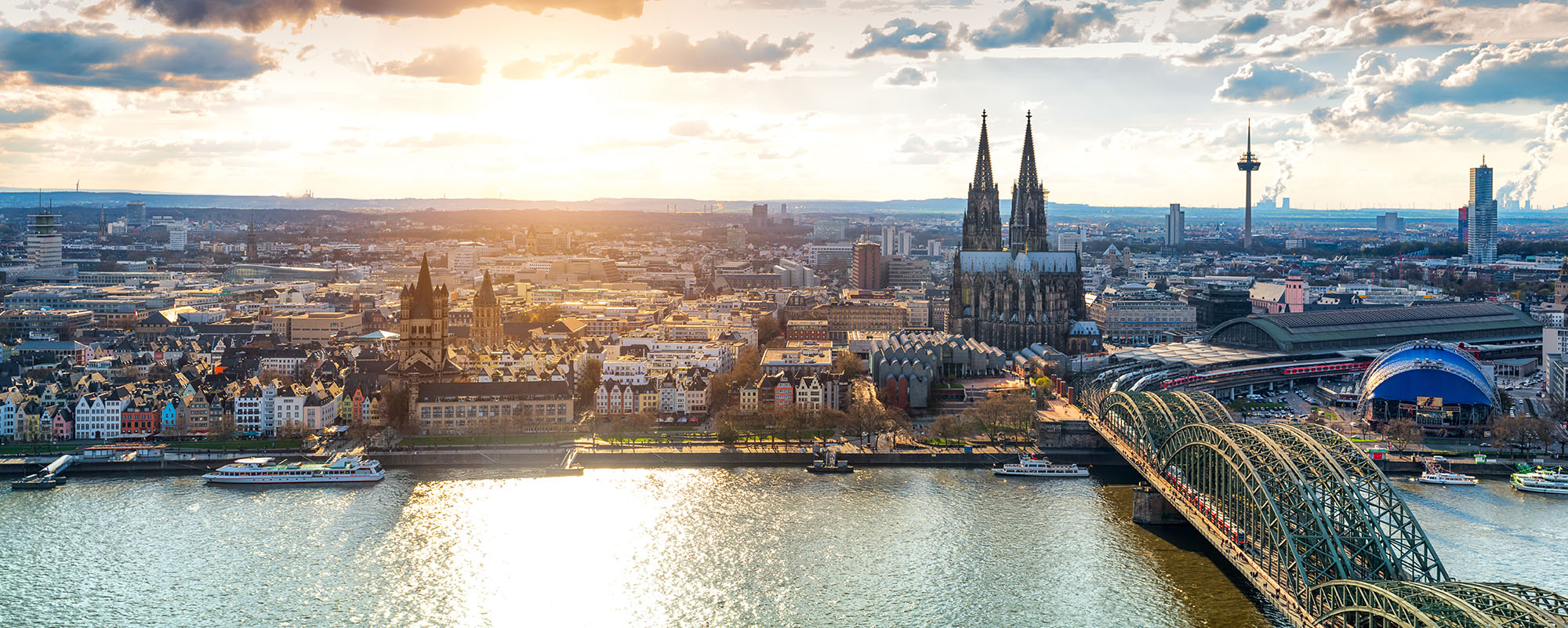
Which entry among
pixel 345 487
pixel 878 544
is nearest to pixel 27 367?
pixel 345 487

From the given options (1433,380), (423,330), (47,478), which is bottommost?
(47,478)

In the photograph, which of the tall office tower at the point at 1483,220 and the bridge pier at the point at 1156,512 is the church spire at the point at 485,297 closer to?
the bridge pier at the point at 1156,512

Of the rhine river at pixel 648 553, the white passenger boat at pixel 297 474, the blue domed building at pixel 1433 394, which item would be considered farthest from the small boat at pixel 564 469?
the blue domed building at pixel 1433 394

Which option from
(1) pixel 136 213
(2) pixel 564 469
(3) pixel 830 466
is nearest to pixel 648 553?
(2) pixel 564 469

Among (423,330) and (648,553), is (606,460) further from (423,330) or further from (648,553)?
(423,330)

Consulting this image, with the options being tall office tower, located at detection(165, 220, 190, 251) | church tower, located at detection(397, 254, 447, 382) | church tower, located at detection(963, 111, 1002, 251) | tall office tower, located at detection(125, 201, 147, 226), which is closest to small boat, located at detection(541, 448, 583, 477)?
church tower, located at detection(397, 254, 447, 382)

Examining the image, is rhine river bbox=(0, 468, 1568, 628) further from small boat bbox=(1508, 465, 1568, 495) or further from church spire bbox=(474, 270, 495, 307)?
church spire bbox=(474, 270, 495, 307)
